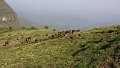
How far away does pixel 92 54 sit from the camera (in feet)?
144

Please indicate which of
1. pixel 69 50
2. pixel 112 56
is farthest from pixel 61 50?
pixel 112 56

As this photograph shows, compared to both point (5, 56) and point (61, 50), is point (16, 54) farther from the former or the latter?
point (61, 50)

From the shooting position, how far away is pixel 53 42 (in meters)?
55.7

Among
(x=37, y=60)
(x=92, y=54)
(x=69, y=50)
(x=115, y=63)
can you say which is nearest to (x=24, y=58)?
(x=37, y=60)

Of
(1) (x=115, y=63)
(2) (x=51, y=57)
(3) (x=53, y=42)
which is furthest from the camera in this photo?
(3) (x=53, y=42)

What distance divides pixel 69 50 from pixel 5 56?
9604 mm

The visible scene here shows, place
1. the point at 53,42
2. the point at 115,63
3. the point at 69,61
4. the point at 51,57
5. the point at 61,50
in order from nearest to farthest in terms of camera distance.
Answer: the point at 115,63 < the point at 69,61 < the point at 51,57 < the point at 61,50 < the point at 53,42

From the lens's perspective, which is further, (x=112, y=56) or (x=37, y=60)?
(x=37, y=60)

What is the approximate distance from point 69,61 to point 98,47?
5.65 metres

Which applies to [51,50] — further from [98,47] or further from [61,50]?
[98,47]

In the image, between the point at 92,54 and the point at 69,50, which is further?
the point at 69,50

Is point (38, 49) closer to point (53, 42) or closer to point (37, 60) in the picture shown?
point (53, 42)

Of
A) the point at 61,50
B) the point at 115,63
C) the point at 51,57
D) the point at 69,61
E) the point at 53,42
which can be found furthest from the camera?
the point at 53,42

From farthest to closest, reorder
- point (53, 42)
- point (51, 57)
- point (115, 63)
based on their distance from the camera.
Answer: point (53, 42), point (51, 57), point (115, 63)
